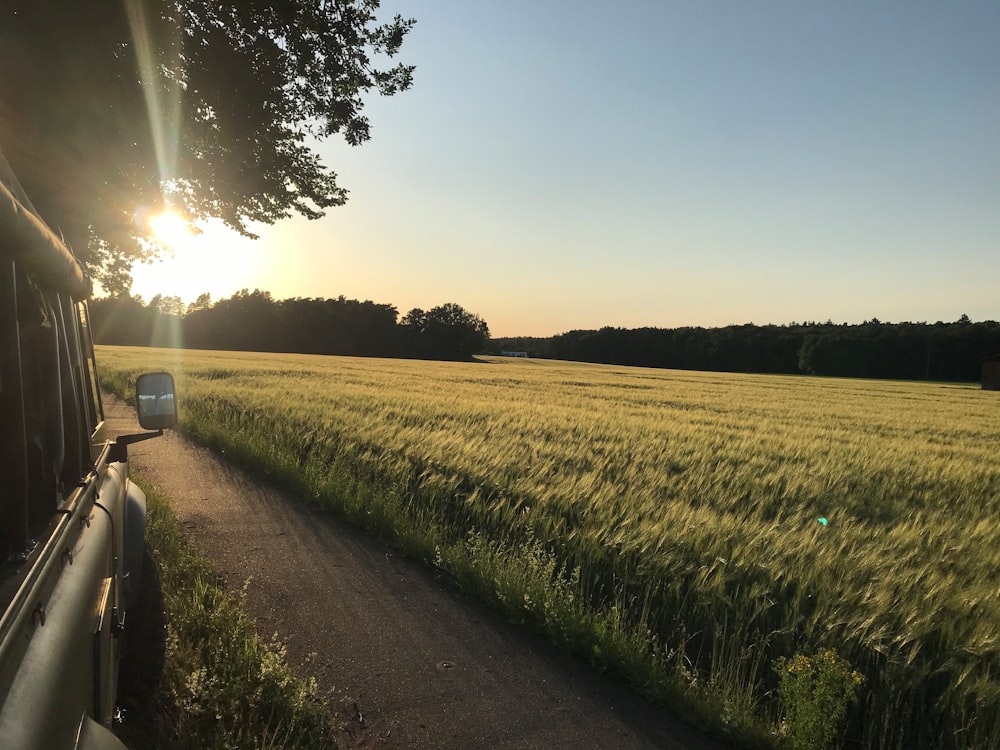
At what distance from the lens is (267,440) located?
948 centimetres

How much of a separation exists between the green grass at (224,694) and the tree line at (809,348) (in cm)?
9572

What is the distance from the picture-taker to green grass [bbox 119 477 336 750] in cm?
260

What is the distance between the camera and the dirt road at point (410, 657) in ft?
9.46

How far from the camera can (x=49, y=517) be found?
63.9 inches

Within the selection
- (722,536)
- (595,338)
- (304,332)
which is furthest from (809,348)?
(722,536)

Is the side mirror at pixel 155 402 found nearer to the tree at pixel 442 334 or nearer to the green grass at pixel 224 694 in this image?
the green grass at pixel 224 694

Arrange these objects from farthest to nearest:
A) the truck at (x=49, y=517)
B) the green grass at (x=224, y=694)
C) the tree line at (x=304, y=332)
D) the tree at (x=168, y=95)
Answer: the tree line at (x=304, y=332), the tree at (x=168, y=95), the green grass at (x=224, y=694), the truck at (x=49, y=517)

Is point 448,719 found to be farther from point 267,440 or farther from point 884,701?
point 267,440

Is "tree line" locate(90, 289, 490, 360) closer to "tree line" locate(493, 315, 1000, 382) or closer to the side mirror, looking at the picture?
"tree line" locate(493, 315, 1000, 382)

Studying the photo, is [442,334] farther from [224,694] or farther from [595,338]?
[224,694]

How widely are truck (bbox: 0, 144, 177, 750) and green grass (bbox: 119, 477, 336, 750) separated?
0.63 m

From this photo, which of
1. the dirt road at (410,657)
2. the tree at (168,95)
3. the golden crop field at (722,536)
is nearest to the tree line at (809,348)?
the golden crop field at (722,536)

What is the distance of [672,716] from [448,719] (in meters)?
1.14

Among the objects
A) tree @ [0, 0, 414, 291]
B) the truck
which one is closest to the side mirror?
the truck
